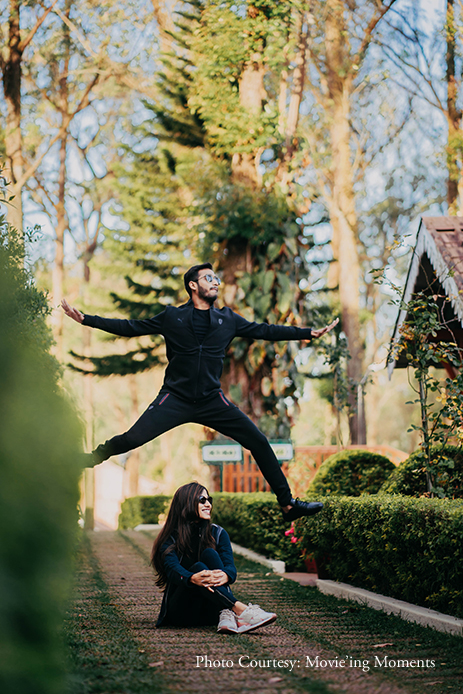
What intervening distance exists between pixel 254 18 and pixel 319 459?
9614 mm

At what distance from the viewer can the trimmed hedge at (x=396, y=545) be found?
4918 millimetres

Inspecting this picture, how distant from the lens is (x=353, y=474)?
9172 mm

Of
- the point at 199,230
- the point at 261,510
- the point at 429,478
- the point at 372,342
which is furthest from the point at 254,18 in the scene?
the point at 372,342

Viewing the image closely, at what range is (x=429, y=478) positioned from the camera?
279 inches

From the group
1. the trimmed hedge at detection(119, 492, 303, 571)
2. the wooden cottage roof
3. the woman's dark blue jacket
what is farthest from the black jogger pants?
the trimmed hedge at detection(119, 492, 303, 571)

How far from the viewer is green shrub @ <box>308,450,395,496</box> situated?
356 inches

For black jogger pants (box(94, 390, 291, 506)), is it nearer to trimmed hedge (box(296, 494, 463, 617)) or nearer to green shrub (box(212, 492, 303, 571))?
trimmed hedge (box(296, 494, 463, 617))

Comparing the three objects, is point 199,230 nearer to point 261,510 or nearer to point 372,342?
point 261,510

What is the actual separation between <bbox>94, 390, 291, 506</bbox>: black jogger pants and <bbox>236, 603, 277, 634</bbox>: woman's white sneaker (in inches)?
33.0

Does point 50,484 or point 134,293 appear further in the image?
point 134,293

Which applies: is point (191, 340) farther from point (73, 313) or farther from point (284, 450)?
point (284, 450)

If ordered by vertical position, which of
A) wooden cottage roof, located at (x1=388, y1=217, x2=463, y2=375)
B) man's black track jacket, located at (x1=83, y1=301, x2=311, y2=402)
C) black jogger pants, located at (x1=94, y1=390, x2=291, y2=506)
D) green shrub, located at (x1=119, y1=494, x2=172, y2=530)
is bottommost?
green shrub, located at (x1=119, y1=494, x2=172, y2=530)

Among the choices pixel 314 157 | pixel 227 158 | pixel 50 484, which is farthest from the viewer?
pixel 314 157

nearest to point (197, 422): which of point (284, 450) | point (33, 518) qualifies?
point (33, 518)
